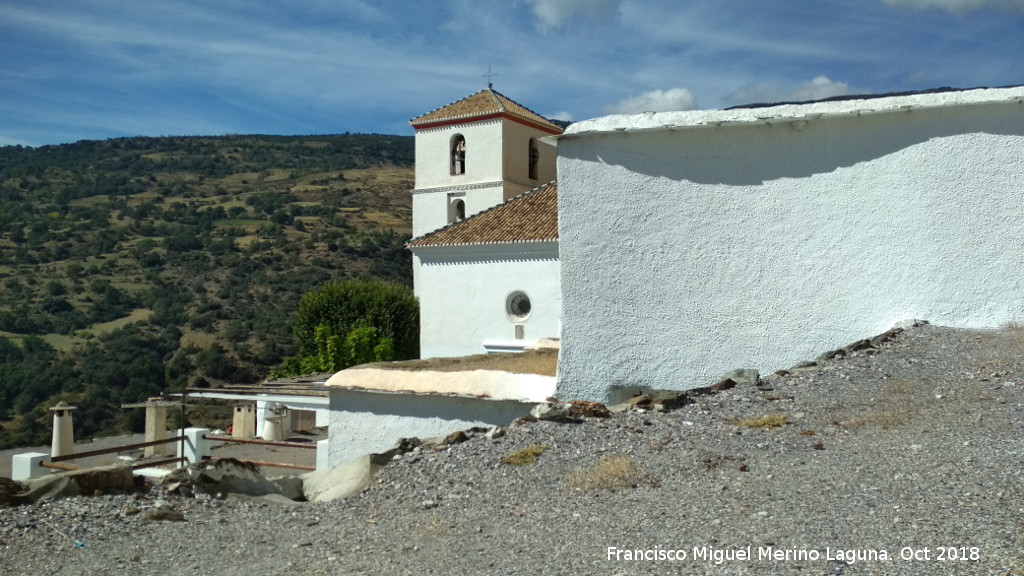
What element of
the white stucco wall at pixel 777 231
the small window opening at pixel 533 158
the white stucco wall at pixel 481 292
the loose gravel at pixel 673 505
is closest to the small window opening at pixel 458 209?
the small window opening at pixel 533 158

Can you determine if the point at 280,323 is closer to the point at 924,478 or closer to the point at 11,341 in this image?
the point at 11,341

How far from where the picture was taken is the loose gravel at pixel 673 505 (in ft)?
13.3

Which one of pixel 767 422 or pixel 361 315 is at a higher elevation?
pixel 361 315

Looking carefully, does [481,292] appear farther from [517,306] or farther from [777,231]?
[777,231]

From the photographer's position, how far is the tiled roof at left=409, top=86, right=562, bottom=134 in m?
29.2

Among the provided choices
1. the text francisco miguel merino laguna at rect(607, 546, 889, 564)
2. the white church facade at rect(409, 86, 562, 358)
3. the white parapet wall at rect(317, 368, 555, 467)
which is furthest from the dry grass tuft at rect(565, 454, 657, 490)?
the white church facade at rect(409, 86, 562, 358)

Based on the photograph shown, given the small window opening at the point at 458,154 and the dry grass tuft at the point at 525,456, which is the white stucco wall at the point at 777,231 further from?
the small window opening at the point at 458,154

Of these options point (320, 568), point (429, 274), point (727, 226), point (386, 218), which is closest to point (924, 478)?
point (320, 568)

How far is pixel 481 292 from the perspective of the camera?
69.6 feet

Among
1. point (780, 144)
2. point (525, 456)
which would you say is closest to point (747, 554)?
point (525, 456)

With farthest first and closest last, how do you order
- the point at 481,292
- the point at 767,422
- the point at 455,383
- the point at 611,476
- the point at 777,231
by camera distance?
the point at 481,292 < the point at 455,383 < the point at 777,231 < the point at 767,422 < the point at 611,476

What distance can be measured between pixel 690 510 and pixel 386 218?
52873 mm

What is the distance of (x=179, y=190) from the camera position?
208 ft

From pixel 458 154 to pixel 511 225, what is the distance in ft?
32.1
